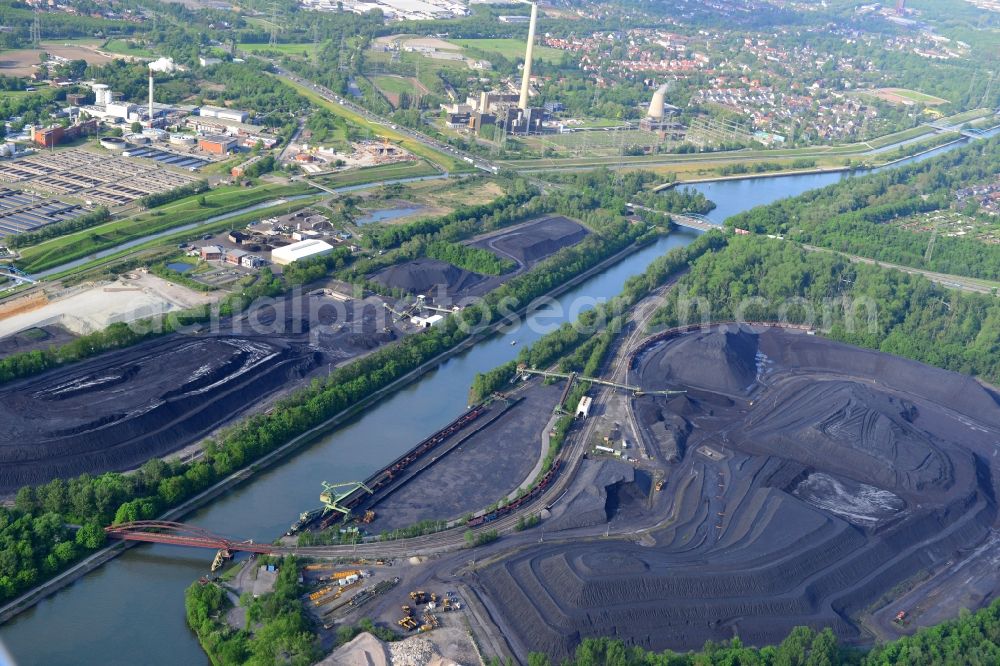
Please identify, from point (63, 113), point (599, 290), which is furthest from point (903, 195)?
point (63, 113)

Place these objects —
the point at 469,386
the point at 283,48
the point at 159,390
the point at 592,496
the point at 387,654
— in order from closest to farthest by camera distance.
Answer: the point at 387,654 < the point at 592,496 < the point at 159,390 < the point at 469,386 < the point at 283,48

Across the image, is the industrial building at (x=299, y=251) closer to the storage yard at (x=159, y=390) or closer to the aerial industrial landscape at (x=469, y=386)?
the aerial industrial landscape at (x=469, y=386)

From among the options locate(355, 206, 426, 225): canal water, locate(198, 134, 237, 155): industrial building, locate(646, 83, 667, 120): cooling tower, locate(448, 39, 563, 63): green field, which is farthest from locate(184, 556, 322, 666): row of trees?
locate(448, 39, 563, 63): green field

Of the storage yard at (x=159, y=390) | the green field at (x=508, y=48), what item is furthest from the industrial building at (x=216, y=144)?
the green field at (x=508, y=48)

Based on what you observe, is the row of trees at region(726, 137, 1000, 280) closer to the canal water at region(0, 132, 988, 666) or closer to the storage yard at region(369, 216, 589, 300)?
the storage yard at region(369, 216, 589, 300)

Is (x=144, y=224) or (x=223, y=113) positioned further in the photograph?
(x=223, y=113)

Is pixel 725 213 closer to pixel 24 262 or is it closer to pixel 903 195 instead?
pixel 903 195

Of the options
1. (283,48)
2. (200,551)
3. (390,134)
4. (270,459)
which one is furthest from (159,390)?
(283,48)

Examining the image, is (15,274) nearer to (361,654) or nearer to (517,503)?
(517,503)
